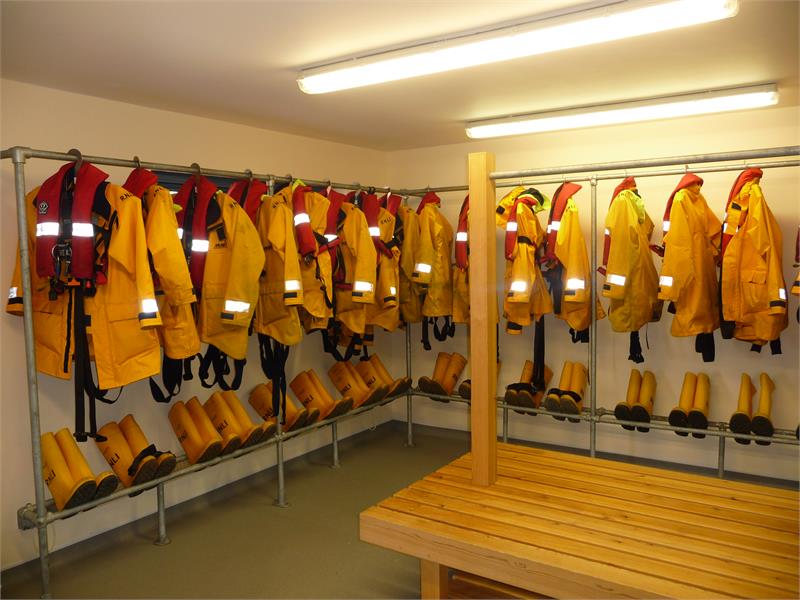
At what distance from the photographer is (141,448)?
3723mm

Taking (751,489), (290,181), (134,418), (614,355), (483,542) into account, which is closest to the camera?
(483,542)

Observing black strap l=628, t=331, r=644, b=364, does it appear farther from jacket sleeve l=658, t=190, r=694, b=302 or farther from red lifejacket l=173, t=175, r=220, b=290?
red lifejacket l=173, t=175, r=220, b=290

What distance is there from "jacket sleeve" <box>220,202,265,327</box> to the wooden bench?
1.51m

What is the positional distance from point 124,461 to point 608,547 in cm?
266

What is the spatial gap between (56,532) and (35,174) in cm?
207

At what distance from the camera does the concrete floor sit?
132 inches

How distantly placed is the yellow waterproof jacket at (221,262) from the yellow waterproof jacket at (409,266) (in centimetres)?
173

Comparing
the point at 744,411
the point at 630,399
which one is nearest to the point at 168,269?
the point at 630,399

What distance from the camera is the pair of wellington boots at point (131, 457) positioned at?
3580 millimetres

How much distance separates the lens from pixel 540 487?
3045 millimetres

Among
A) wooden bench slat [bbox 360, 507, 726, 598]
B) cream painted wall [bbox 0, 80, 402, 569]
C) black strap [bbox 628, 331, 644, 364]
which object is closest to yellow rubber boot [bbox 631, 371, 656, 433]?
black strap [bbox 628, 331, 644, 364]

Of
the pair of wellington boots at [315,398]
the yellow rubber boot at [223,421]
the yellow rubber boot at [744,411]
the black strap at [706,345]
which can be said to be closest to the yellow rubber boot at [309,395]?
the pair of wellington boots at [315,398]

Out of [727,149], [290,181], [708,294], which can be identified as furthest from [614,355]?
[290,181]

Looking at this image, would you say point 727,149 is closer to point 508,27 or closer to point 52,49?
point 508,27
